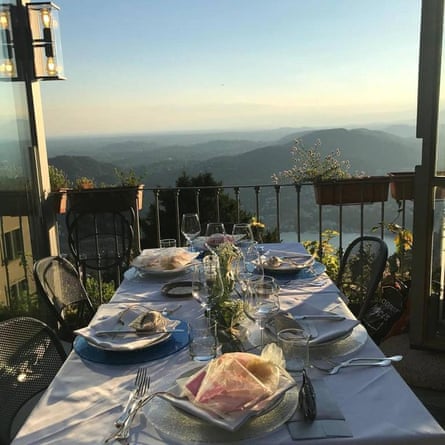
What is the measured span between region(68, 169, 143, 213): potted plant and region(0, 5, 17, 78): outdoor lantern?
0.91 metres

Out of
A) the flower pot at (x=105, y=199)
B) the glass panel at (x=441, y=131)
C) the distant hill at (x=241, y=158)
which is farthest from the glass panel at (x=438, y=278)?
the flower pot at (x=105, y=199)

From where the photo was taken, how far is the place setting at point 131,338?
1.27 meters

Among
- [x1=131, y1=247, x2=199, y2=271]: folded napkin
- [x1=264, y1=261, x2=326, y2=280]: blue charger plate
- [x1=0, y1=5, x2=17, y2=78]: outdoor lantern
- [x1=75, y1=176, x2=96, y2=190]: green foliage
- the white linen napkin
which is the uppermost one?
[x1=0, y1=5, x2=17, y2=78]: outdoor lantern

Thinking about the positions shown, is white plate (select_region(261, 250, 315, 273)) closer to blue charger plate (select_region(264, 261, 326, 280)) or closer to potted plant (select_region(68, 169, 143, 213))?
blue charger plate (select_region(264, 261, 326, 280))

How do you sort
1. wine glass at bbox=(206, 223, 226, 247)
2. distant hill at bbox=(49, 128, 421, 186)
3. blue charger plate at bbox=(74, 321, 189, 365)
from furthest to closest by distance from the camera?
distant hill at bbox=(49, 128, 421, 186)
wine glass at bbox=(206, 223, 226, 247)
blue charger plate at bbox=(74, 321, 189, 365)

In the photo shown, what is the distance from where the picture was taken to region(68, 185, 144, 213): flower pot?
3281mm

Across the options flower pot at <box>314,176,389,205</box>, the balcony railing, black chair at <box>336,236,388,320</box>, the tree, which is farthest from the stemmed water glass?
the tree

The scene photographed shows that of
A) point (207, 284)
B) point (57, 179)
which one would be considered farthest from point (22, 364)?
point (57, 179)

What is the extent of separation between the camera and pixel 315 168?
3662 millimetres

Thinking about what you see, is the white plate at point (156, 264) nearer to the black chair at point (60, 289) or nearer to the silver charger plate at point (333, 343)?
the black chair at point (60, 289)

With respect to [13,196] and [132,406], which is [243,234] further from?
[13,196]

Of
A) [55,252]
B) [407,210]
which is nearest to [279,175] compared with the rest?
[407,210]

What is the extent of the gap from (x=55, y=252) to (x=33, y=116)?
3.11 feet

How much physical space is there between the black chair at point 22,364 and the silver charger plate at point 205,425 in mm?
507
